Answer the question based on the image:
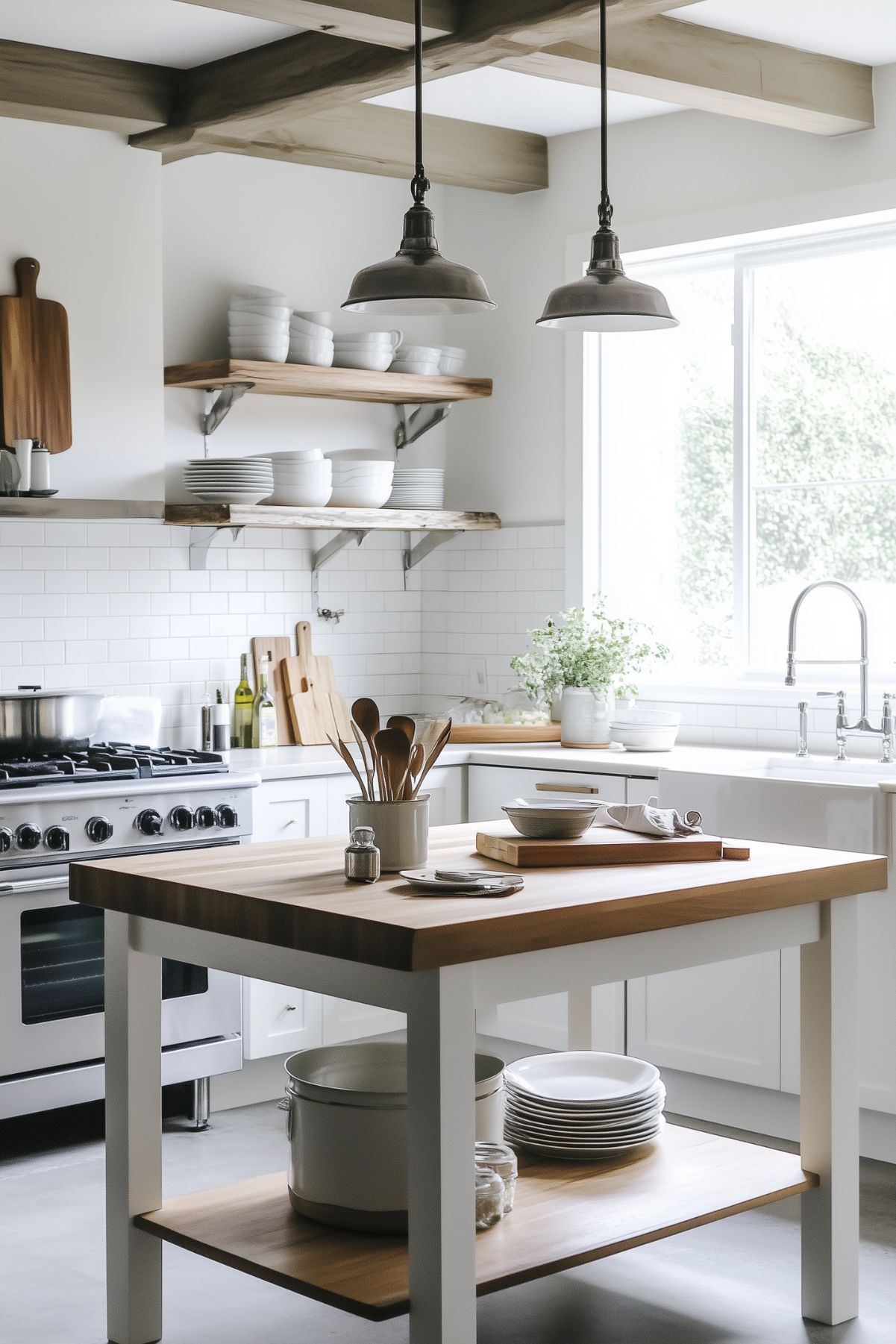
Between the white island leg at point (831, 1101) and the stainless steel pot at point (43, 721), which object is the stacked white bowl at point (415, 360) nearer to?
the stainless steel pot at point (43, 721)

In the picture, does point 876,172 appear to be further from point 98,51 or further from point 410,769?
point 410,769

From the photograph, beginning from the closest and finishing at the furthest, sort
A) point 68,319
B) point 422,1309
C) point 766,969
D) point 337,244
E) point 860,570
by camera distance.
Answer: point 422,1309
point 766,969
point 68,319
point 860,570
point 337,244

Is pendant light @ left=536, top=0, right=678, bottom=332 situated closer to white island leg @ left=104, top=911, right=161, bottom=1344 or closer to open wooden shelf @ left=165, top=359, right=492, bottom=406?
white island leg @ left=104, top=911, right=161, bottom=1344

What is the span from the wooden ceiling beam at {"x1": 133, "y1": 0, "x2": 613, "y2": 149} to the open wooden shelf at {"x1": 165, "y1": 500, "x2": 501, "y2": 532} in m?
1.15

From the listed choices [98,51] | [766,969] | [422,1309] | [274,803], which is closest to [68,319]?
[98,51]

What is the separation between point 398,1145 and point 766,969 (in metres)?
1.92

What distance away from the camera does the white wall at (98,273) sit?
4.99 metres

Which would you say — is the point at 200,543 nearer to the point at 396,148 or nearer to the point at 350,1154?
the point at 396,148

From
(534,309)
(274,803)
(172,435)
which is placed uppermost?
(534,309)

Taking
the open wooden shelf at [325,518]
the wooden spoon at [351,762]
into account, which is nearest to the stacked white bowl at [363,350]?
the open wooden shelf at [325,518]

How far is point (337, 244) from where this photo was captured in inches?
246

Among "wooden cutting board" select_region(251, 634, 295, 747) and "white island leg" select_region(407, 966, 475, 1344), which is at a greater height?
"wooden cutting board" select_region(251, 634, 295, 747)

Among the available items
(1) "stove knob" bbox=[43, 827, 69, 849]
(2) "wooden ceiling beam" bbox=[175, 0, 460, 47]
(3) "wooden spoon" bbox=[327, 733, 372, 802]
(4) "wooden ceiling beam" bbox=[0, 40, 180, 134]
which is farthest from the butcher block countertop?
(4) "wooden ceiling beam" bbox=[0, 40, 180, 134]

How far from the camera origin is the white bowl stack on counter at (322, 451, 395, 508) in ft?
19.3
